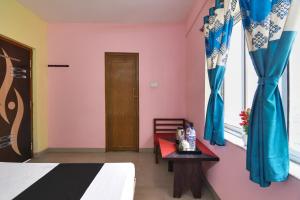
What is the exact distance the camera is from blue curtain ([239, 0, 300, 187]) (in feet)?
3.41

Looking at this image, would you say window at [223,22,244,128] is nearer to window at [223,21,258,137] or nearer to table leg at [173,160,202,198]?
window at [223,21,258,137]

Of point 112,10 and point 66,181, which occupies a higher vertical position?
point 112,10

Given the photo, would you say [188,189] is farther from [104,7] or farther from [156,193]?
[104,7]

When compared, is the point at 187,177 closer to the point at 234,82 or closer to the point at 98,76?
the point at 234,82

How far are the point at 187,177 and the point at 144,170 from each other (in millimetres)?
1037

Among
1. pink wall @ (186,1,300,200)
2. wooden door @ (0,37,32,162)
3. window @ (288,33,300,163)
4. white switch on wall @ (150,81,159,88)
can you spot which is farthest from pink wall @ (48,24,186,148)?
window @ (288,33,300,163)

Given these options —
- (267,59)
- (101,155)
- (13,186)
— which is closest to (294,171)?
(267,59)

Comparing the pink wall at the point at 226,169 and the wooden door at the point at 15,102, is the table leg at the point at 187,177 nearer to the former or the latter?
the pink wall at the point at 226,169

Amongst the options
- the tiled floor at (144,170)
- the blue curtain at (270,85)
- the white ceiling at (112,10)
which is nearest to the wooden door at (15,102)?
the tiled floor at (144,170)

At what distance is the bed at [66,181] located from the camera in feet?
4.17

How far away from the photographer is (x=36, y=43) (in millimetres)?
3684

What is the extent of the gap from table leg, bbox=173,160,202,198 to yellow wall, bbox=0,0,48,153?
3.00 metres

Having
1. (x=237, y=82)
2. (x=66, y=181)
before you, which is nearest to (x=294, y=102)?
(x=237, y=82)

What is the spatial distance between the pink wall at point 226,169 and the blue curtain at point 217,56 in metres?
0.21
